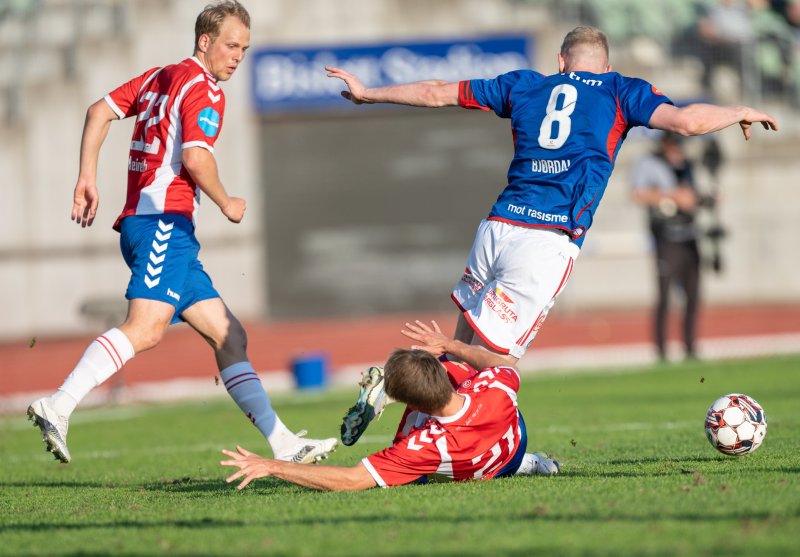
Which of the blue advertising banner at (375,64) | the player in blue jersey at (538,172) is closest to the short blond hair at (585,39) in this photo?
the player in blue jersey at (538,172)

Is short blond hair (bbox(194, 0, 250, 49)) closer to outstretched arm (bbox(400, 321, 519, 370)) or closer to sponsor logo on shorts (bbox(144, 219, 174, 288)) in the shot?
sponsor logo on shorts (bbox(144, 219, 174, 288))

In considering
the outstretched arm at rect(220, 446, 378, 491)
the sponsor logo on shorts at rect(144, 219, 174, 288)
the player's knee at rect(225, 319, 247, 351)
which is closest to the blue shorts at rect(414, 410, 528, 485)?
the outstretched arm at rect(220, 446, 378, 491)

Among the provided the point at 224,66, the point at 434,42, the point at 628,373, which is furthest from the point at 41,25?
the point at 224,66

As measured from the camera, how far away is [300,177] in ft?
84.7

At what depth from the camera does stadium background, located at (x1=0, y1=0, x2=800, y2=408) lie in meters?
25.0

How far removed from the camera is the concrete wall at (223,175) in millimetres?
25156

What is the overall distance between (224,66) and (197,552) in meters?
3.25

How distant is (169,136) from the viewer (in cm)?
689

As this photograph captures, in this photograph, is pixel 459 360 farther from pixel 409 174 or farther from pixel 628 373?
pixel 409 174

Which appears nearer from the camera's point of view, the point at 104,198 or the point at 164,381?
the point at 164,381

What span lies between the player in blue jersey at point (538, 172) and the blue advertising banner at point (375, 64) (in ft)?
59.8

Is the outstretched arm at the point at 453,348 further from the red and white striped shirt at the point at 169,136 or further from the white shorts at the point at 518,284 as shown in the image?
the red and white striped shirt at the point at 169,136

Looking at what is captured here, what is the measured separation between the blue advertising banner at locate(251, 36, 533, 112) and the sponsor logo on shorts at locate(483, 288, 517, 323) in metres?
18.7

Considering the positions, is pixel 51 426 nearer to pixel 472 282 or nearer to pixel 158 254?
pixel 158 254
